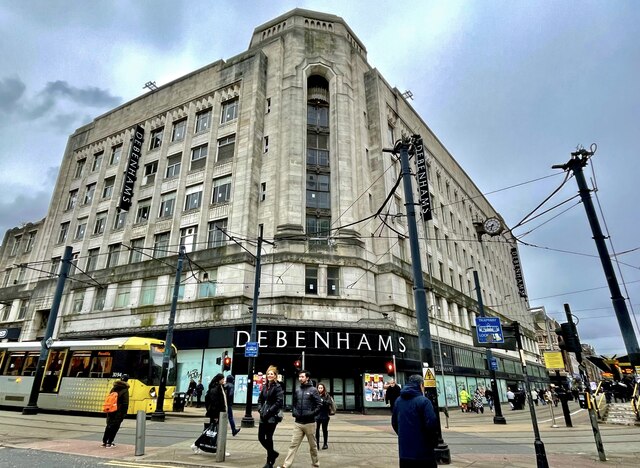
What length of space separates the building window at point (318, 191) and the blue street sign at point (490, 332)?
19233 millimetres

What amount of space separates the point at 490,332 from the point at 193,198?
28.4 metres

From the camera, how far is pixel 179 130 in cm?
3916

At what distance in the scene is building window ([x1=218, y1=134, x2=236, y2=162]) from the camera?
34.4 m

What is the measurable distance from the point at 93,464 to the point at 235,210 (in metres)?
23.7

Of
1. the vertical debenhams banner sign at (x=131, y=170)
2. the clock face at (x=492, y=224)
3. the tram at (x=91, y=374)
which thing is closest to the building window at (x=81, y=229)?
the vertical debenhams banner sign at (x=131, y=170)

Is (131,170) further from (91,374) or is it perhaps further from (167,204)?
(91,374)

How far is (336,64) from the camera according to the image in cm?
3578

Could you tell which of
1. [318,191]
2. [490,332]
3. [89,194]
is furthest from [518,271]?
[89,194]

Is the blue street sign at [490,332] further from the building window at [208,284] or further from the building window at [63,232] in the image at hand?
the building window at [63,232]

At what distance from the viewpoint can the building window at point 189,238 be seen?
32006 mm

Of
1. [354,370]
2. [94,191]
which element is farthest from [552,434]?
[94,191]

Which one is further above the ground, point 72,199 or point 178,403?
point 72,199

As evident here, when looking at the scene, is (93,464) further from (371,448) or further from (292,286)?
(292,286)

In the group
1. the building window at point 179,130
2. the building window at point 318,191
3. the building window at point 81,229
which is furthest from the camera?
the building window at point 81,229
